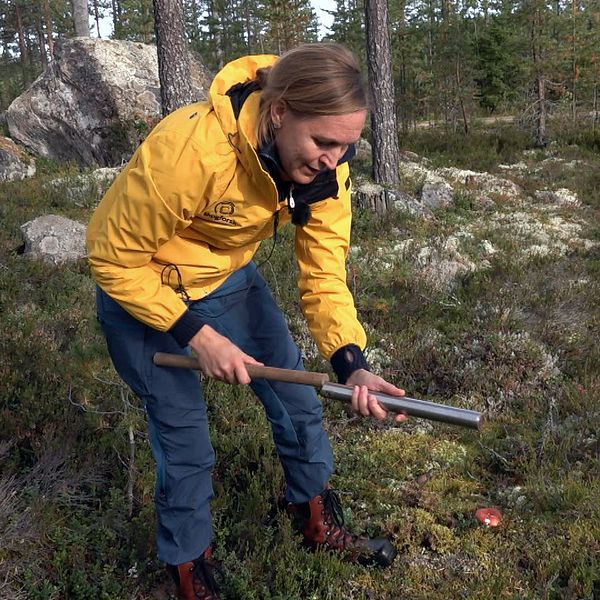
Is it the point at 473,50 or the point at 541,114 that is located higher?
the point at 473,50

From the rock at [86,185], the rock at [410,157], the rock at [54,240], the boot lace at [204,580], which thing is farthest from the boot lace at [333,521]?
the rock at [410,157]

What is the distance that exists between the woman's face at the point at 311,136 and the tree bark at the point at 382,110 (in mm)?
9370

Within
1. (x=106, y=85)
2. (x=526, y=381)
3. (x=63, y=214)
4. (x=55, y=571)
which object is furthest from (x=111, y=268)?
(x=106, y=85)

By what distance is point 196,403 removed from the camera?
2.72 m

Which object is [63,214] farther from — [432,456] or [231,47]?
[231,47]

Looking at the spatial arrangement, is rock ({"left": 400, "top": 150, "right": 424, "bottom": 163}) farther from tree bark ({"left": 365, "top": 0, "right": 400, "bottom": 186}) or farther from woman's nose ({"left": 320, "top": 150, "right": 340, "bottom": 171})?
woman's nose ({"left": 320, "top": 150, "right": 340, "bottom": 171})

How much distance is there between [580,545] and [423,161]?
13476mm

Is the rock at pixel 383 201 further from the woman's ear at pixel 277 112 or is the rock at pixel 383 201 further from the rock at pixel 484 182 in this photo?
the woman's ear at pixel 277 112

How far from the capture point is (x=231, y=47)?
33.6m

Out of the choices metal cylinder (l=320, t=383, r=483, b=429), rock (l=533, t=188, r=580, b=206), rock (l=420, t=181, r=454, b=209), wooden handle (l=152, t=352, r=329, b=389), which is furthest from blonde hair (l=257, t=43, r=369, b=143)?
rock (l=533, t=188, r=580, b=206)

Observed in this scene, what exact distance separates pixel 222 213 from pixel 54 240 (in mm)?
5763

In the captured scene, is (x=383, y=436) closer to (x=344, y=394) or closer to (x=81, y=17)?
(x=344, y=394)

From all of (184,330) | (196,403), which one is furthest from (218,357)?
(196,403)

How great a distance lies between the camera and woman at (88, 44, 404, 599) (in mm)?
2141
